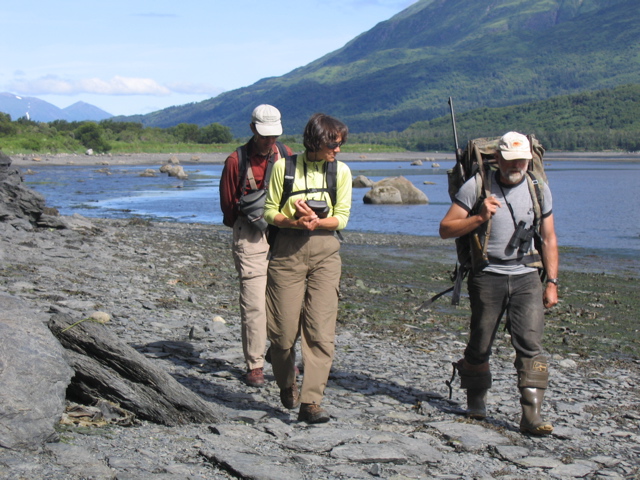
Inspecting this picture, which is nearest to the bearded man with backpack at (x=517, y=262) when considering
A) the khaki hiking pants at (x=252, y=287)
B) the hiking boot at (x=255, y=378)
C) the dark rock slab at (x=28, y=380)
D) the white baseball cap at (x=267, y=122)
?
the white baseball cap at (x=267, y=122)

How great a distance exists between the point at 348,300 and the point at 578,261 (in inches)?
450

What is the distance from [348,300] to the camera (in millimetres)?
12672

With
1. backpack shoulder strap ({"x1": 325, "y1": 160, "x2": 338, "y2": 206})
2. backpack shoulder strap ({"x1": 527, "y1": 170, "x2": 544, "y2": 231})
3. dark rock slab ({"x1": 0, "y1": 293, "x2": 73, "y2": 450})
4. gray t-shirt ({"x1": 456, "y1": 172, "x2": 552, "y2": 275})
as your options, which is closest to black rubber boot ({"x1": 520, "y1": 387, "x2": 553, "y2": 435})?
gray t-shirt ({"x1": 456, "y1": 172, "x2": 552, "y2": 275})

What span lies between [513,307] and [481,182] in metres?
0.98

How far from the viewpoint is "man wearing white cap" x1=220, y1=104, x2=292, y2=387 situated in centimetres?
658

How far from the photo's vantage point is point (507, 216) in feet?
18.5

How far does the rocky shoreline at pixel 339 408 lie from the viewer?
464cm

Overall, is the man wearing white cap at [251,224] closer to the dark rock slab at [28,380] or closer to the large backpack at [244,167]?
the large backpack at [244,167]

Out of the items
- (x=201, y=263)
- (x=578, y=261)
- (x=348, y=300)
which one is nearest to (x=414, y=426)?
(x=348, y=300)

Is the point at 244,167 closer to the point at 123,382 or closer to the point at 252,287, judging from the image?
the point at 252,287

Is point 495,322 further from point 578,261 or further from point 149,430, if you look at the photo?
point 578,261

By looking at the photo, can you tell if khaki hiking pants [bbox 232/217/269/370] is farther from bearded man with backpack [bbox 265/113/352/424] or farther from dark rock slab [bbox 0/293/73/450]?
dark rock slab [bbox 0/293/73/450]

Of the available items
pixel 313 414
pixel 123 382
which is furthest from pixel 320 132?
pixel 123 382

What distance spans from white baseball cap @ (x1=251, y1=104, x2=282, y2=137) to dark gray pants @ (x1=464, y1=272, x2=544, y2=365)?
81.7 inches
